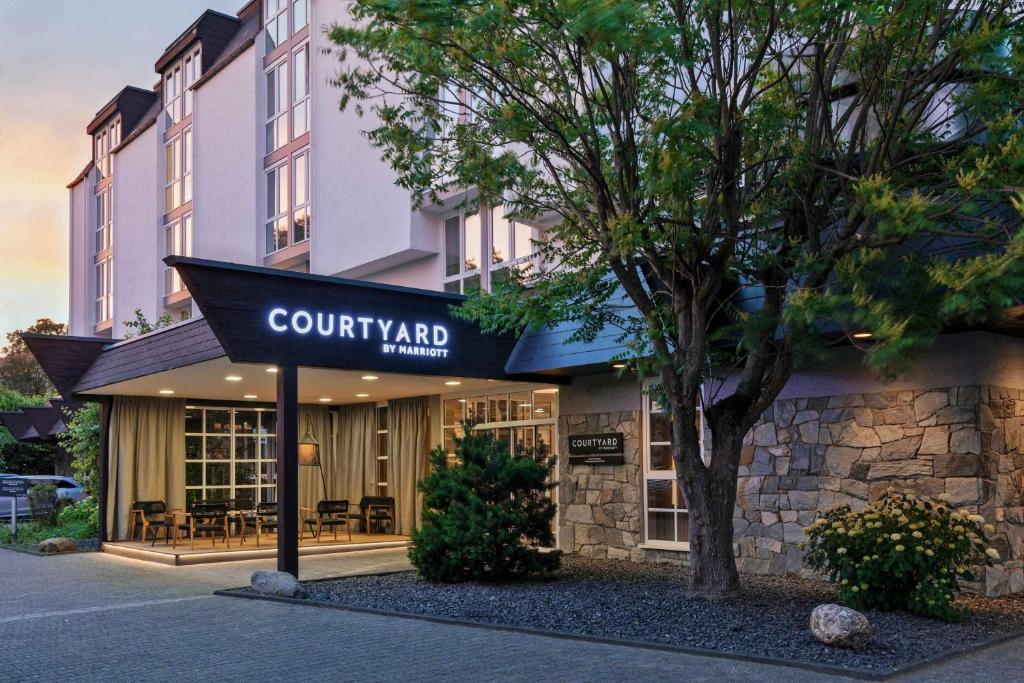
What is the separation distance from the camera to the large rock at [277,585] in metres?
10.3

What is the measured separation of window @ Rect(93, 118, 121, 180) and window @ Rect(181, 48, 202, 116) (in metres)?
5.33

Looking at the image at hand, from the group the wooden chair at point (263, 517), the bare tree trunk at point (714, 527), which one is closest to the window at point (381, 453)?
the wooden chair at point (263, 517)

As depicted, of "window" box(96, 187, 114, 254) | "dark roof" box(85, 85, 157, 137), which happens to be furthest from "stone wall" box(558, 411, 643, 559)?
"dark roof" box(85, 85, 157, 137)

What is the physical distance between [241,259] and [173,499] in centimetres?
832

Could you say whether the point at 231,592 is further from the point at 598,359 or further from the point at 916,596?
the point at 916,596

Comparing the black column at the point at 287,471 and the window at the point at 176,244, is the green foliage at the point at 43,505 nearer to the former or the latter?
the window at the point at 176,244

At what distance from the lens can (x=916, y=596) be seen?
847cm

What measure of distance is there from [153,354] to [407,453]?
504cm

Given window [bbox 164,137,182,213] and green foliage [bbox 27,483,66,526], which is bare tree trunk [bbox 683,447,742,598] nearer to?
green foliage [bbox 27,483,66,526]

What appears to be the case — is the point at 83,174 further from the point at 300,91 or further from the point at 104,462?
the point at 104,462

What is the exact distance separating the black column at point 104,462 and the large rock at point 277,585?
23.2 feet

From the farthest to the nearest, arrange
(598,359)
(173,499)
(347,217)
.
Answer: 1. (347,217)
2. (173,499)
3. (598,359)

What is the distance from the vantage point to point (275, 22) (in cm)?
2442

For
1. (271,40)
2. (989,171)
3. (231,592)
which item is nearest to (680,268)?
(989,171)
